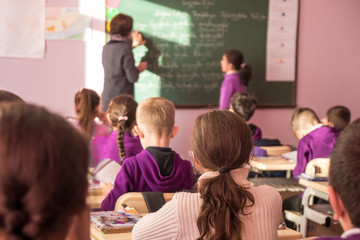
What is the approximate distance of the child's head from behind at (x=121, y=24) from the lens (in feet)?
17.4

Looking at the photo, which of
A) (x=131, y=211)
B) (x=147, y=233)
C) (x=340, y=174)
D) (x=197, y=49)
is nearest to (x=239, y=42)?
(x=197, y=49)

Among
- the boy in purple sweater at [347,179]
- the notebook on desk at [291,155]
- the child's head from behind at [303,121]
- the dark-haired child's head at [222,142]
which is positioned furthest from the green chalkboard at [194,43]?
the boy in purple sweater at [347,179]

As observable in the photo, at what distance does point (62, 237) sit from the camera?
88cm

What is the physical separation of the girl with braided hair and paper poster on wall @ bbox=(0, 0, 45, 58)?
6.84 ft

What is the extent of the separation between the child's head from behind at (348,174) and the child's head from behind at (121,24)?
429 centimetres

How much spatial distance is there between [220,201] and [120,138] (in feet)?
5.88

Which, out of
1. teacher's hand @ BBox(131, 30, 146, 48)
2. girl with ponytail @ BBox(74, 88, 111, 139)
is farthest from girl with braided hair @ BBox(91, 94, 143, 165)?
teacher's hand @ BBox(131, 30, 146, 48)

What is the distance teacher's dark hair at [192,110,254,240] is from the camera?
180 cm

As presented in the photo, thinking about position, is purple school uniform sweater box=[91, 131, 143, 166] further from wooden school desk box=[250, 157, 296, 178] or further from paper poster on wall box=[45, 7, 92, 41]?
paper poster on wall box=[45, 7, 92, 41]

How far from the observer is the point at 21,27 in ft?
17.5

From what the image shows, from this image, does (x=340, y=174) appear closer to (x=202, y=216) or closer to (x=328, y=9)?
(x=202, y=216)

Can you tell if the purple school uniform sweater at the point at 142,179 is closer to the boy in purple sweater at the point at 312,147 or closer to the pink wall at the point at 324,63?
the boy in purple sweater at the point at 312,147

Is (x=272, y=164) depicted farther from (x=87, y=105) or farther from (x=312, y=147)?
(x=87, y=105)

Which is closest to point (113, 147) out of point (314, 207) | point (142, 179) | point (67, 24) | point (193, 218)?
point (142, 179)
